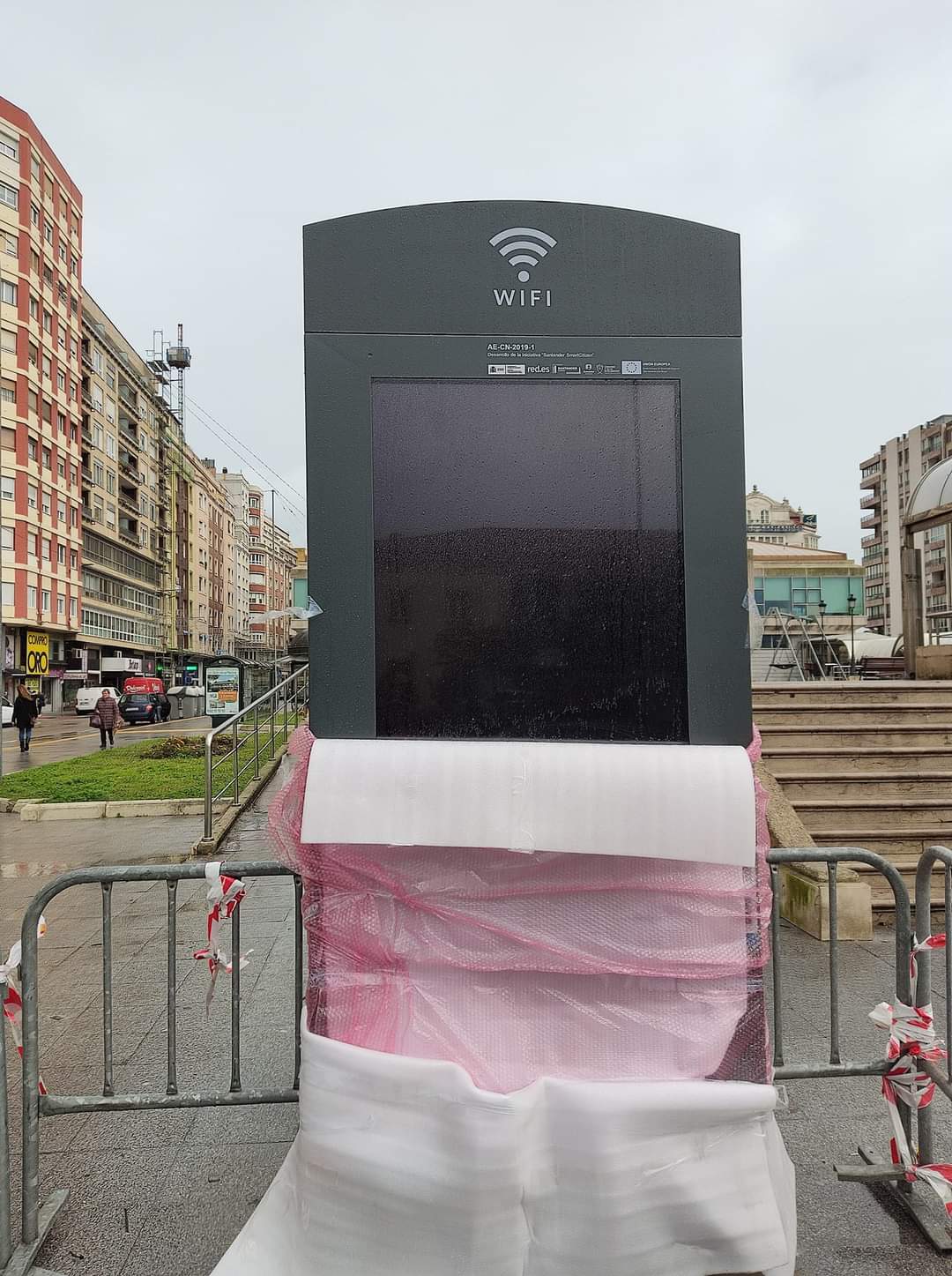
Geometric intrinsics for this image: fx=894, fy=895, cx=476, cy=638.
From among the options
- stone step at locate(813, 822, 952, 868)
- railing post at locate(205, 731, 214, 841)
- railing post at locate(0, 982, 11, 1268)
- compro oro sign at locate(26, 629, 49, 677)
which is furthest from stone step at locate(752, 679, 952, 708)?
compro oro sign at locate(26, 629, 49, 677)

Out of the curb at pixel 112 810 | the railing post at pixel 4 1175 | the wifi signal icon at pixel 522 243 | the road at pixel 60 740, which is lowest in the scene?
the road at pixel 60 740

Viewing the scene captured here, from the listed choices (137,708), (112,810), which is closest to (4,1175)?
(112,810)

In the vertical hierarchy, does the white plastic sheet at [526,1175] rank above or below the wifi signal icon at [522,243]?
below

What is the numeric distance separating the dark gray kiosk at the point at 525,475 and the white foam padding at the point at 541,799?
94 millimetres

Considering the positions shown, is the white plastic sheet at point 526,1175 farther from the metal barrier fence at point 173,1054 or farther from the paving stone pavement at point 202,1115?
the paving stone pavement at point 202,1115

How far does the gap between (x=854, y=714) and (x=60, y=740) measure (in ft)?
81.9

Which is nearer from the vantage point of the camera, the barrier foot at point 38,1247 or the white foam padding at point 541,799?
the white foam padding at point 541,799

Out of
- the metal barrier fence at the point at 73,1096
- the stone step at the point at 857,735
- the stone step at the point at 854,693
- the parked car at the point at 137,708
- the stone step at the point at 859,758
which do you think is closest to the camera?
the metal barrier fence at the point at 73,1096

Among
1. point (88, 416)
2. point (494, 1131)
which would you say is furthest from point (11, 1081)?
point (88, 416)

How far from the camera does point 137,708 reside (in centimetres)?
3531

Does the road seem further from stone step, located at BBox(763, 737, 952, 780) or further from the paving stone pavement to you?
stone step, located at BBox(763, 737, 952, 780)

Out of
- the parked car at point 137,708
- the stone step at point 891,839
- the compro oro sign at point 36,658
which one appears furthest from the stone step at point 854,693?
the parked car at point 137,708

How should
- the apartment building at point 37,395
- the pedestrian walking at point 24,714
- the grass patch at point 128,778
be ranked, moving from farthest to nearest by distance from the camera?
the apartment building at point 37,395
the pedestrian walking at point 24,714
the grass patch at point 128,778

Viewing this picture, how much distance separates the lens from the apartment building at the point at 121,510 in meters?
59.6
